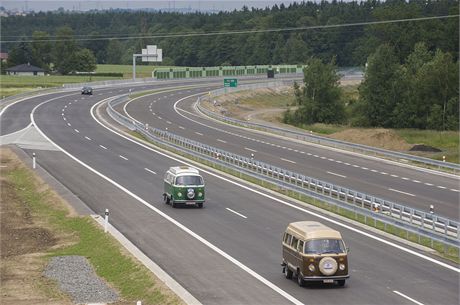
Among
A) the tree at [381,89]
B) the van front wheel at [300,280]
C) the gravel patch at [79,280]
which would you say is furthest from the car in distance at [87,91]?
the van front wheel at [300,280]

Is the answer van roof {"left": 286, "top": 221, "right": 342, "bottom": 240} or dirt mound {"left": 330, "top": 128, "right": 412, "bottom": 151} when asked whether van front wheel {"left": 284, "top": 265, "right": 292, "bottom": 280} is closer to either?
van roof {"left": 286, "top": 221, "right": 342, "bottom": 240}

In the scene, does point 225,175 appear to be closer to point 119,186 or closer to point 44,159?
point 119,186

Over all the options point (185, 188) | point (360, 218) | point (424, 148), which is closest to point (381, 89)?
point (424, 148)

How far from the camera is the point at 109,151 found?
236 ft

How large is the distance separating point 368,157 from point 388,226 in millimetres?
30562

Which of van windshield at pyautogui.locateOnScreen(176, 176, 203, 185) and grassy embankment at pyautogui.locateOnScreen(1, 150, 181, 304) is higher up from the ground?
van windshield at pyautogui.locateOnScreen(176, 176, 203, 185)

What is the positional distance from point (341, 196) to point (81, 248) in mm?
15461

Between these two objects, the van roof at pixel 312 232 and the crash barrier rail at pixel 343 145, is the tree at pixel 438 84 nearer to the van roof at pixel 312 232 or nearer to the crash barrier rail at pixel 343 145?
the crash barrier rail at pixel 343 145

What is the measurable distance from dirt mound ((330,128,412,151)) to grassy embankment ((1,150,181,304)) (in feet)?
116

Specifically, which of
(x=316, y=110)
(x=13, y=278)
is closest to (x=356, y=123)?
(x=316, y=110)

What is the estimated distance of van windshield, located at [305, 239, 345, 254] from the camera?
2673 cm

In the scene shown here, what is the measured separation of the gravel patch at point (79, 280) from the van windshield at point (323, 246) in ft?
19.7

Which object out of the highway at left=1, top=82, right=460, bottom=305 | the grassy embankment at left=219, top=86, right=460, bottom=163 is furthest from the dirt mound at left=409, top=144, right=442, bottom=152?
the highway at left=1, top=82, right=460, bottom=305

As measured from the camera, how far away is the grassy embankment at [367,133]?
81.4 m
